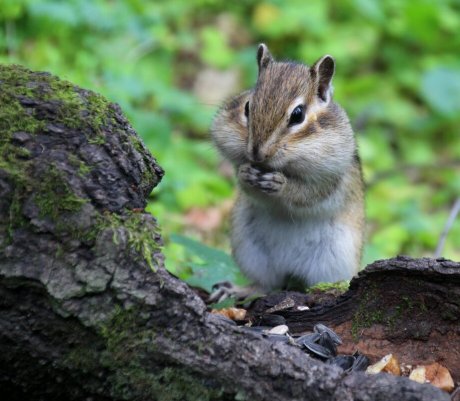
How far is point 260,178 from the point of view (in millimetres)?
3979

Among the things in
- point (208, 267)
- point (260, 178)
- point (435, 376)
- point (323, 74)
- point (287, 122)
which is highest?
point (323, 74)

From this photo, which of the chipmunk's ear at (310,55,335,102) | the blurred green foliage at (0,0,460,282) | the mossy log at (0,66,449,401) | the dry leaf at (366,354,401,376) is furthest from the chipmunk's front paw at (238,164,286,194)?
the blurred green foliage at (0,0,460,282)

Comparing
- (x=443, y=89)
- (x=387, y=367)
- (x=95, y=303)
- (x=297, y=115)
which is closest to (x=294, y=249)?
(x=297, y=115)

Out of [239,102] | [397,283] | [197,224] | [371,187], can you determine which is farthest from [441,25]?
[397,283]

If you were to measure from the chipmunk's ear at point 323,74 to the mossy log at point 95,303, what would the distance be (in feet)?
6.37

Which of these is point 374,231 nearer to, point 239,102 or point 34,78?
point 239,102

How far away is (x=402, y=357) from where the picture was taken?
9.16 ft

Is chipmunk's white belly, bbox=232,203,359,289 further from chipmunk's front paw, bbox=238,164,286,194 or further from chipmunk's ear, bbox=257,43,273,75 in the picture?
chipmunk's ear, bbox=257,43,273,75

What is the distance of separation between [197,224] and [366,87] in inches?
125

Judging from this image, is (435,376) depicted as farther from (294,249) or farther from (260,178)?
(294,249)

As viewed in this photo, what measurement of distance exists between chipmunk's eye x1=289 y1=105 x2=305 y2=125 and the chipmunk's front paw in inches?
11.0

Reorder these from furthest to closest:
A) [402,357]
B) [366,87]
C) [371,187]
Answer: [366,87], [371,187], [402,357]

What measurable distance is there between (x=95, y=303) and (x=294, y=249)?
226 cm

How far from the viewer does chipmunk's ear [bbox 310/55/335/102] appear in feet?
13.6
